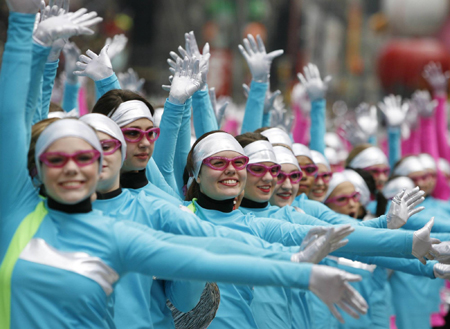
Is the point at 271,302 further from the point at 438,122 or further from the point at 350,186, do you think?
the point at 438,122

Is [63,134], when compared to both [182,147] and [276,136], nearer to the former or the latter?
[182,147]

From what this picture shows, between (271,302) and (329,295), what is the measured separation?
2.00 m

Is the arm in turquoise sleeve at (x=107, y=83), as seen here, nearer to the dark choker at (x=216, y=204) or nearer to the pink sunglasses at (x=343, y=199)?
the dark choker at (x=216, y=204)

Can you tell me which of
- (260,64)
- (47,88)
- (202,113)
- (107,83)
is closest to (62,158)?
(47,88)

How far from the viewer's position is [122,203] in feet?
11.8

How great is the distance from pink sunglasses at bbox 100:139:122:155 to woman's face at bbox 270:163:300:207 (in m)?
2.08

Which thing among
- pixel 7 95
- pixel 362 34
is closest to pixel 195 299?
pixel 7 95

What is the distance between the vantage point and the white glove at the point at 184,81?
15.5ft

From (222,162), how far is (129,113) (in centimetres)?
61

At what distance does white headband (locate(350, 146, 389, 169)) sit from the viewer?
7.69 m

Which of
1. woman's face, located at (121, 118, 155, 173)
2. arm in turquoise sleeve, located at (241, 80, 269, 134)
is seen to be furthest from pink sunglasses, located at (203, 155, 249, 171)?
arm in turquoise sleeve, located at (241, 80, 269, 134)

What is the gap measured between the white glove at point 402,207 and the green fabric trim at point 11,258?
214 centimetres

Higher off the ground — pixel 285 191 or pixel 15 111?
pixel 15 111

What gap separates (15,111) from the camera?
3.00 m
